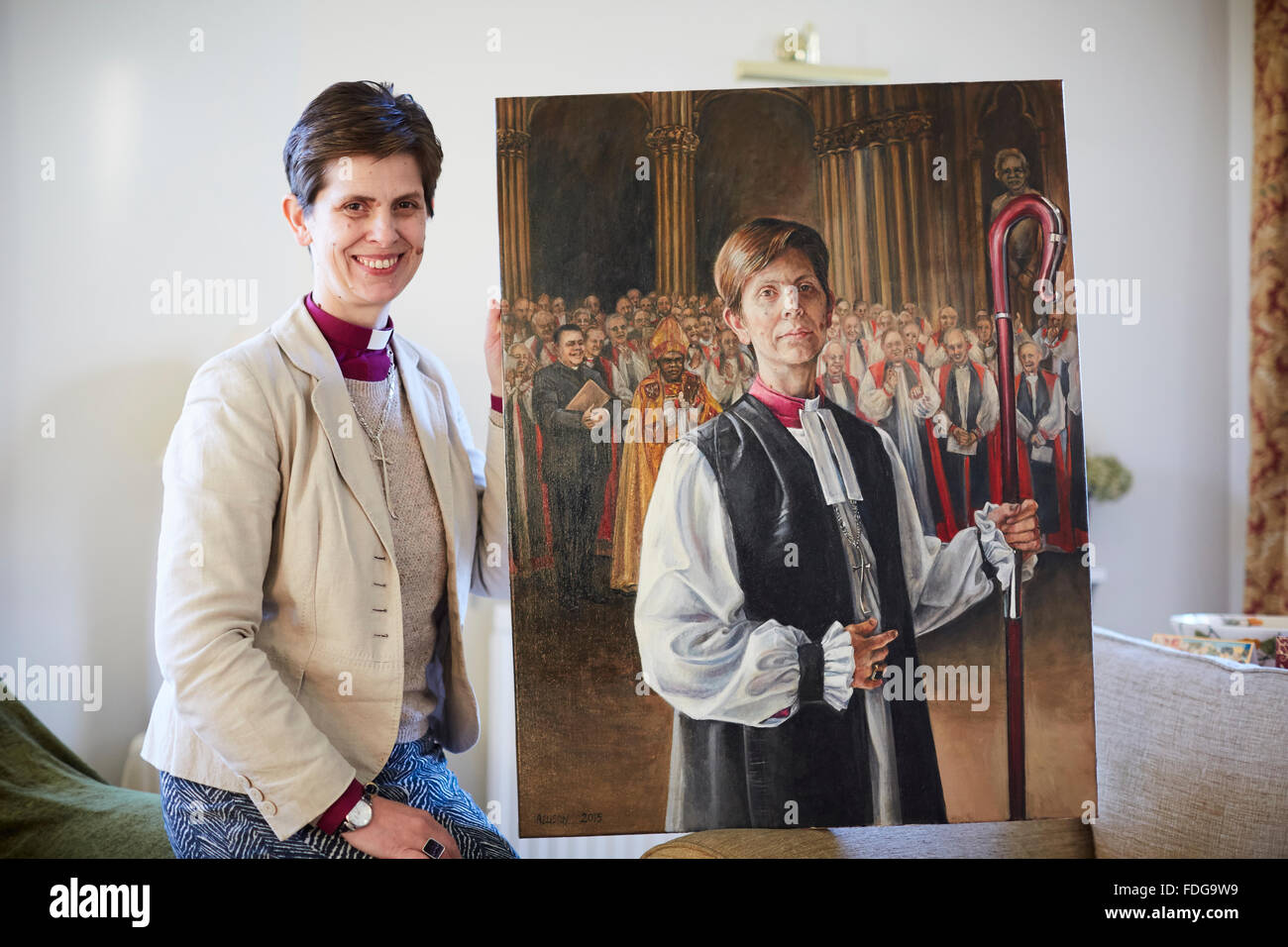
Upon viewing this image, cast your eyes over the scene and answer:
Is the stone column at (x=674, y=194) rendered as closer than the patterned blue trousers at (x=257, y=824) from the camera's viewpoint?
No

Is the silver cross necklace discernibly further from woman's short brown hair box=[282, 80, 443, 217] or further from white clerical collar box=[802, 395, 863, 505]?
white clerical collar box=[802, 395, 863, 505]

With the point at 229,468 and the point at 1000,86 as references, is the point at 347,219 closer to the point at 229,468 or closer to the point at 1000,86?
the point at 229,468

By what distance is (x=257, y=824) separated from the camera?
1.33m

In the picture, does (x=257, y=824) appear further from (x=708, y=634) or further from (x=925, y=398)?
(x=925, y=398)

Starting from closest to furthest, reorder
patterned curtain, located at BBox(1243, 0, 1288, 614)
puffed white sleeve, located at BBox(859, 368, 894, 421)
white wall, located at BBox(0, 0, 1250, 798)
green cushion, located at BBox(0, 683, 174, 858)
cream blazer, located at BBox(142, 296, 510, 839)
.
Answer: cream blazer, located at BBox(142, 296, 510, 839) → puffed white sleeve, located at BBox(859, 368, 894, 421) → green cushion, located at BBox(0, 683, 174, 858) → white wall, located at BBox(0, 0, 1250, 798) → patterned curtain, located at BBox(1243, 0, 1288, 614)

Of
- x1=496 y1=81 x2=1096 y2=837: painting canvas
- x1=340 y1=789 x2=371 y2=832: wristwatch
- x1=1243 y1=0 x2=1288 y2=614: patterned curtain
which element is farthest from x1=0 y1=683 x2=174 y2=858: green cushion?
x1=1243 y1=0 x2=1288 y2=614: patterned curtain

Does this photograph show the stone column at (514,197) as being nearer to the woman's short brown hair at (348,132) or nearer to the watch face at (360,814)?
the woman's short brown hair at (348,132)

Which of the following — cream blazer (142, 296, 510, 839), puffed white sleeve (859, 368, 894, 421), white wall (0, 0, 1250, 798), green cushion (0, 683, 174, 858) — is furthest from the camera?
white wall (0, 0, 1250, 798)

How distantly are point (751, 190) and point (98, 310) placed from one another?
186cm

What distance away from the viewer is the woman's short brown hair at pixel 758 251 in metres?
1.48

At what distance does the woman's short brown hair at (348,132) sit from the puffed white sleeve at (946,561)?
867mm

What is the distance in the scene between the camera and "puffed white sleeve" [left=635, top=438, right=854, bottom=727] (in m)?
1.45
